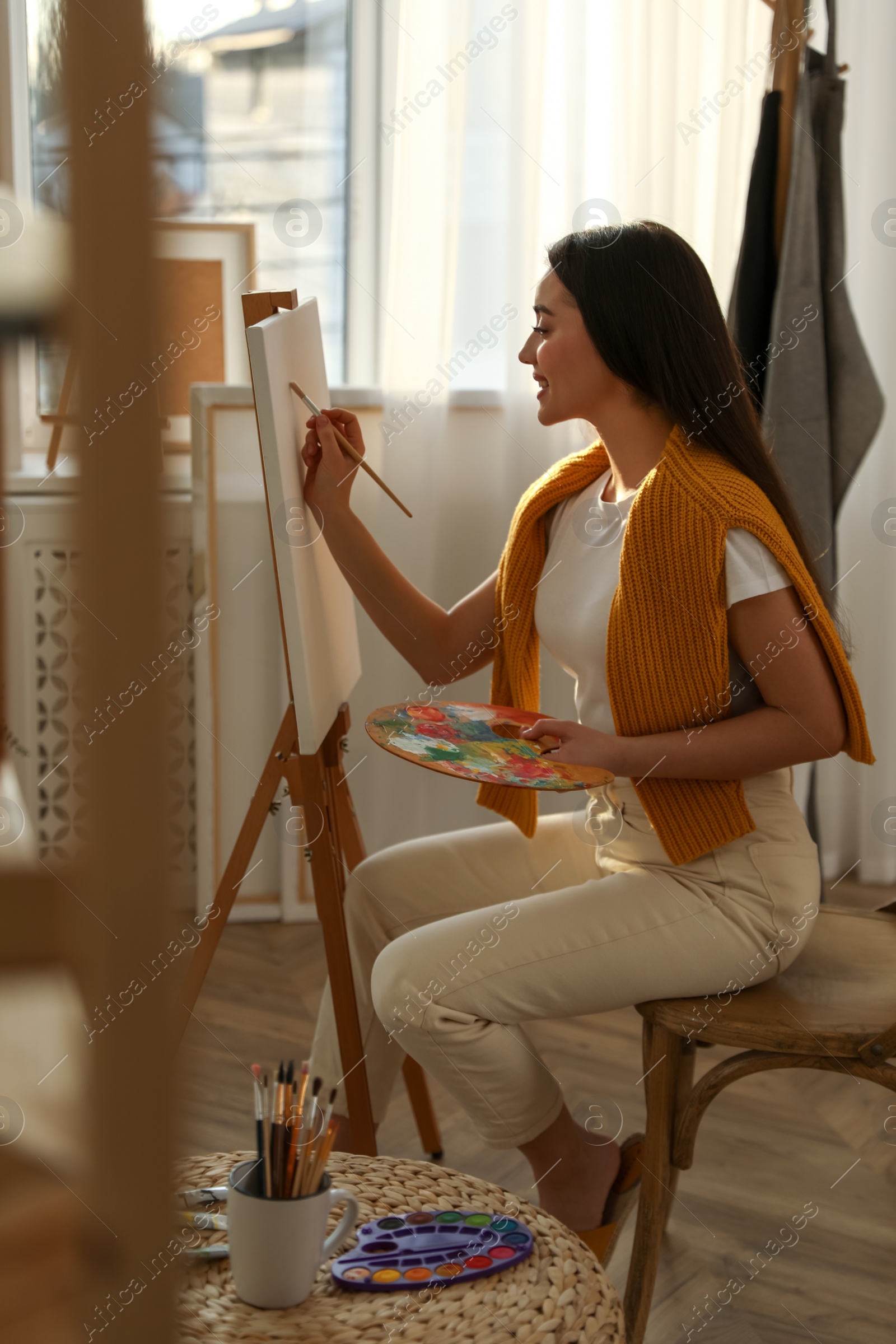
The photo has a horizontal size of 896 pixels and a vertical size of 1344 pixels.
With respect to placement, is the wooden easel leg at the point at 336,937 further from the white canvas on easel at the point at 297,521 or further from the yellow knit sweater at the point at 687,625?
the yellow knit sweater at the point at 687,625

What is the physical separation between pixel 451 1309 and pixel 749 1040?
424 mm

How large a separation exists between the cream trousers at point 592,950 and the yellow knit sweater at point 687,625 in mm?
45

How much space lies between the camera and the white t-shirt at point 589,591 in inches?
52.0

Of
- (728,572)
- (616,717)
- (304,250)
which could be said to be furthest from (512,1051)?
(304,250)

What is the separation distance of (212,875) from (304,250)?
1291 millimetres

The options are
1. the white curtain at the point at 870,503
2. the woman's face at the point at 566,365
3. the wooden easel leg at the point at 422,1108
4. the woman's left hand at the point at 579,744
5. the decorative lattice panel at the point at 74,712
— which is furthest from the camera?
the white curtain at the point at 870,503

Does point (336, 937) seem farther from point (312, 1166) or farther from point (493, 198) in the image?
point (493, 198)

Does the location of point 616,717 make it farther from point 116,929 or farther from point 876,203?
point 876,203

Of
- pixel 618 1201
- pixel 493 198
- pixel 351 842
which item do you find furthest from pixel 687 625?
pixel 493 198

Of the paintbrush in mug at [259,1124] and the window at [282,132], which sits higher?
the window at [282,132]

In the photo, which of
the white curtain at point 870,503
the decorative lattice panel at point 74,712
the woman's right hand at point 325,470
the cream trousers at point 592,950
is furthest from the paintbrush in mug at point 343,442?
the white curtain at point 870,503

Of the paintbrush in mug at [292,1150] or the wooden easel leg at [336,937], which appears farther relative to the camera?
the wooden easel leg at [336,937]

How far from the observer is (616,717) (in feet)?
4.37

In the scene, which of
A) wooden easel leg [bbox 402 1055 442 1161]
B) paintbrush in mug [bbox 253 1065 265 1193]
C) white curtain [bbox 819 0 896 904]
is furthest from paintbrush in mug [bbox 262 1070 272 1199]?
white curtain [bbox 819 0 896 904]
